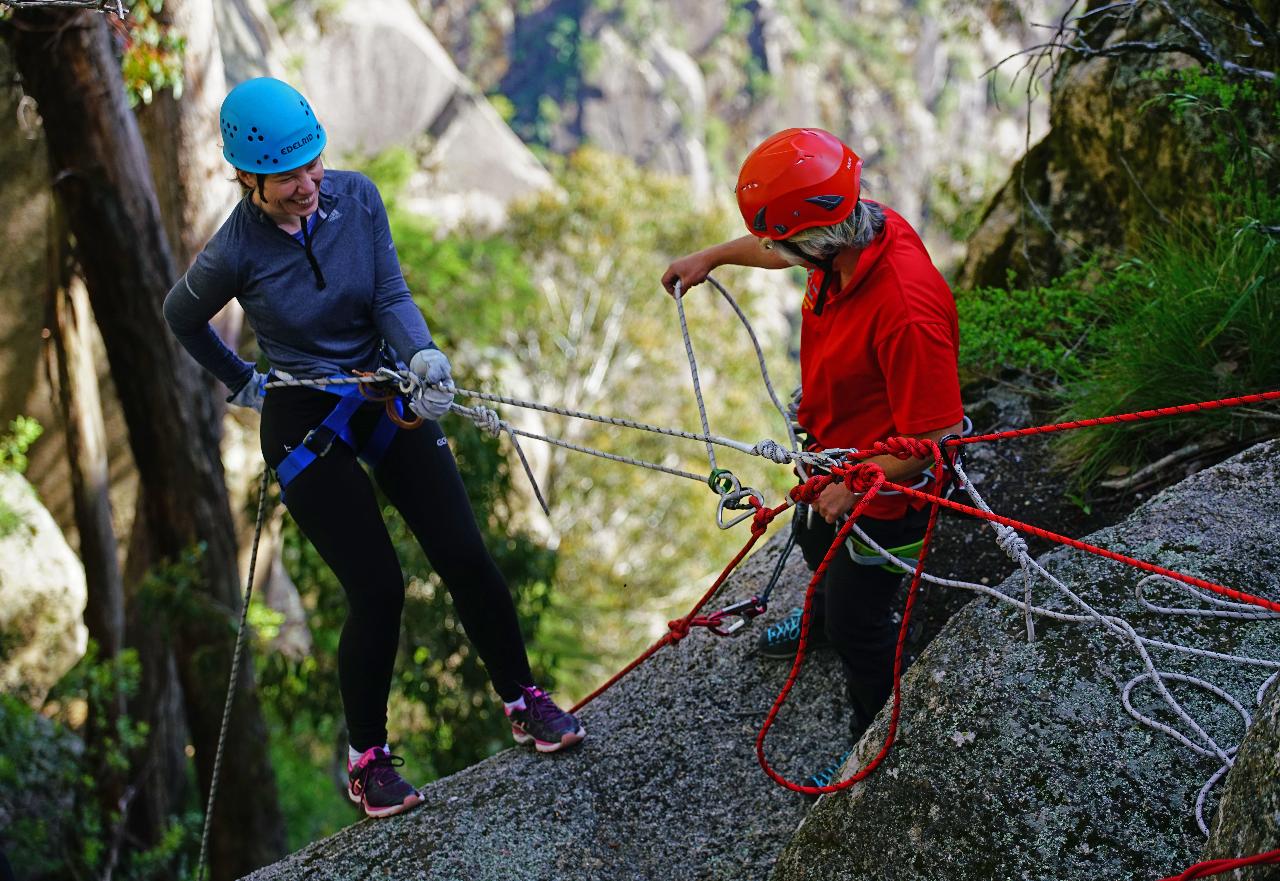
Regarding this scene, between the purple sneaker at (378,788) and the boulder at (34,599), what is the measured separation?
6.65m

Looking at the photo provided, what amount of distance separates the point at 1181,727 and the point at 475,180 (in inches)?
1197

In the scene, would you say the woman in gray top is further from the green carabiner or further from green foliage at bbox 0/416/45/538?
green foliage at bbox 0/416/45/538

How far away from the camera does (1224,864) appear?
177cm

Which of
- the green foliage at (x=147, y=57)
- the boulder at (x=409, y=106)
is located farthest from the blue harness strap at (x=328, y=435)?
the boulder at (x=409, y=106)

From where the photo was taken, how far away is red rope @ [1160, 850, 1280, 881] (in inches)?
65.6

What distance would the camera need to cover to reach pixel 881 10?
6406 cm

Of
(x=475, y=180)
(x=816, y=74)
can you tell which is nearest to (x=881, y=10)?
(x=816, y=74)

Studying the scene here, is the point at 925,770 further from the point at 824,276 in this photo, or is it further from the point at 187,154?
the point at 187,154

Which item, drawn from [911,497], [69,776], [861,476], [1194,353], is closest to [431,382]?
[861,476]

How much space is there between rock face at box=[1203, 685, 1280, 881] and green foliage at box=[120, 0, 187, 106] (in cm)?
574

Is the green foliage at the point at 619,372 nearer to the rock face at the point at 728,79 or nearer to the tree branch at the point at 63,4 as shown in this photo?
the tree branch at the point at 63,4

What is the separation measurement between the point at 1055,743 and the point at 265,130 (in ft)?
7.68

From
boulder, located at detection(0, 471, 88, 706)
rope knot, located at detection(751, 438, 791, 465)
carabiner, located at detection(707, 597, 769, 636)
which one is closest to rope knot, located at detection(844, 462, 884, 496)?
rope knot, located at detection(751, 438, 791, 465)

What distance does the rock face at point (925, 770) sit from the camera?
226cm
